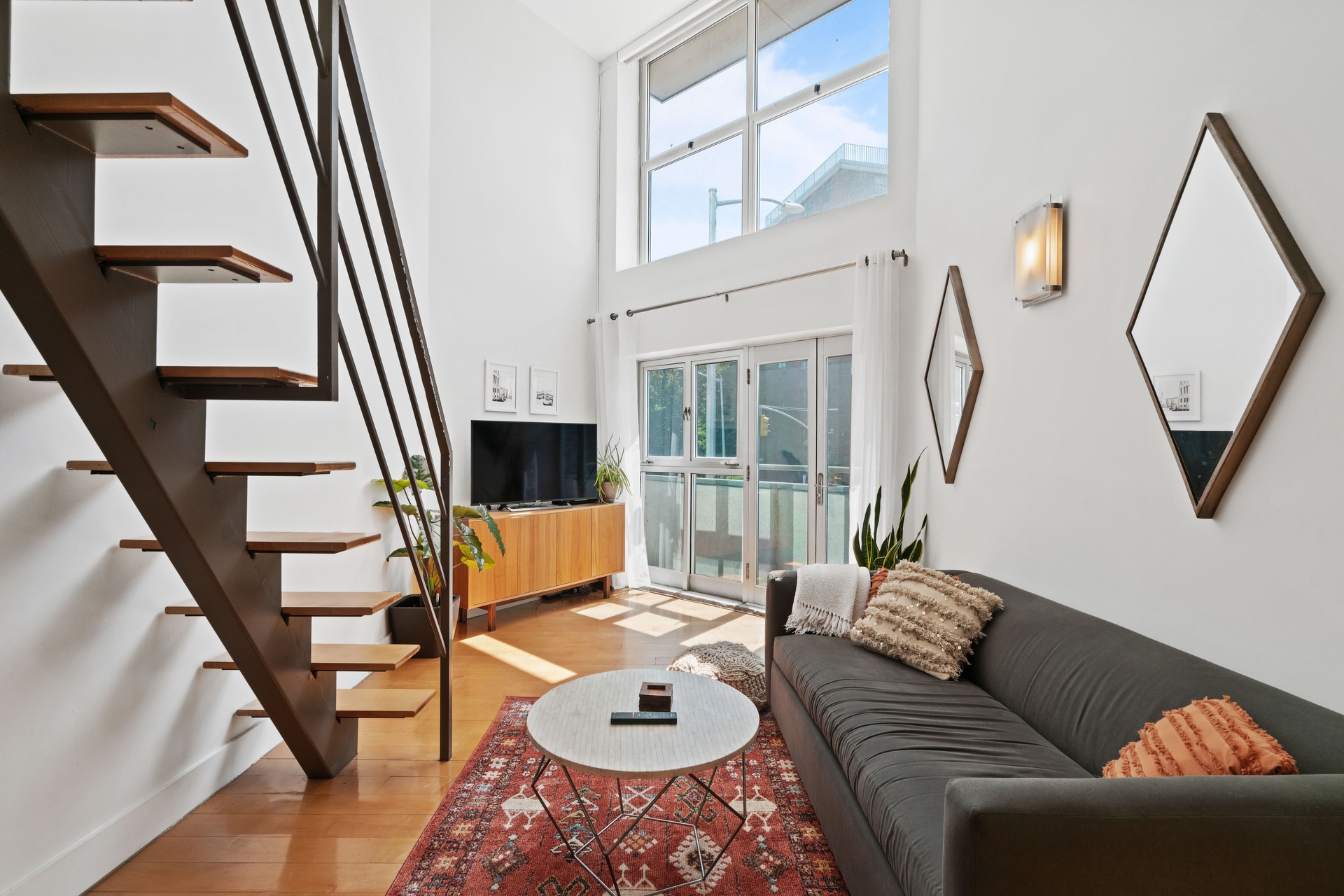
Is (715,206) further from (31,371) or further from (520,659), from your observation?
(31,371)

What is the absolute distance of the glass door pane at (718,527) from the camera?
493cm

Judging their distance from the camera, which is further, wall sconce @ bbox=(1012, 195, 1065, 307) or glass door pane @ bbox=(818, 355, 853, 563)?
glass door pane @ bbox=(818, 355, 853, 563)

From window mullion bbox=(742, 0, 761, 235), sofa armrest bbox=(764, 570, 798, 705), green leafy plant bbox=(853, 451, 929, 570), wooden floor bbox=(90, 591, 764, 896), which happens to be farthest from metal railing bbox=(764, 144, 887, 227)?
wooden floor bbox=(90, 591, 764, 896)

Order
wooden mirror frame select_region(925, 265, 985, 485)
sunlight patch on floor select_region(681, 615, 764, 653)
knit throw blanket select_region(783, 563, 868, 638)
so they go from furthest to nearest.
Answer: sunlight patch on floor select_region(681, 615, 764, 653) → wooden mirror frame select_region(925, 265, 985, 485) → knit throw blanket select_region(783, 563, 868, 638)

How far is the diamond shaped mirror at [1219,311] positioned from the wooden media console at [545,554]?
3.43 meters

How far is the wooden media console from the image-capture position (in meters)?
4.15

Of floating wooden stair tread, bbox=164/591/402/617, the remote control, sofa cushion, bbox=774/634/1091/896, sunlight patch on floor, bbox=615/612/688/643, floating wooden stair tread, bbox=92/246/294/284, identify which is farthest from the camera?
sunlight patch on floor, bbox=615/612/688/643

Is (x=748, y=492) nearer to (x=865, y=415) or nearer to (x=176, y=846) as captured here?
(x=865, y=415)

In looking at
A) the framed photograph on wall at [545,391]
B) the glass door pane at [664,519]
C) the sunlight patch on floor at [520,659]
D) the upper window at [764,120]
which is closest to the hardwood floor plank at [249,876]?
the sunlight patch on floor at [520,659]

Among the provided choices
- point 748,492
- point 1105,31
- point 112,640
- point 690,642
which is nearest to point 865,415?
point 748,492

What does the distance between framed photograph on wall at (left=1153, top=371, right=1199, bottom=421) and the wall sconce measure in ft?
2.11

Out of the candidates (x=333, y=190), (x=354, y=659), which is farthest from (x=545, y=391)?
(x=333, y=190)

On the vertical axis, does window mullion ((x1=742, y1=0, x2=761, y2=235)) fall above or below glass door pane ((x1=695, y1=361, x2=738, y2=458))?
above

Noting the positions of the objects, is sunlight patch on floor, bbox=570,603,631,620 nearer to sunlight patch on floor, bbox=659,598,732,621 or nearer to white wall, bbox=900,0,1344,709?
sunlight patch on floor, bbox=659,598,732,621
